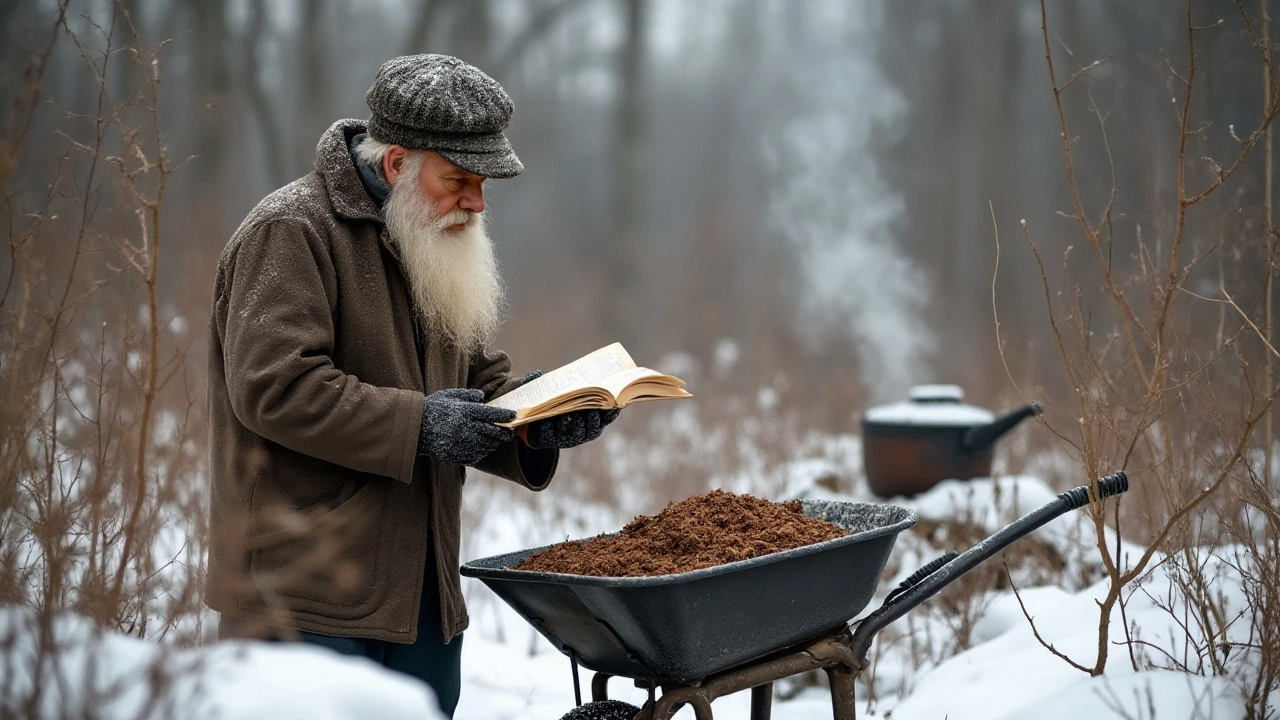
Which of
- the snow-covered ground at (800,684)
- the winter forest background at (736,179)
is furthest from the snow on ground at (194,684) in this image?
the winter forest background at (736,179)

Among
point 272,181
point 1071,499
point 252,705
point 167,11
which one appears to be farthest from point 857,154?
point 252,705

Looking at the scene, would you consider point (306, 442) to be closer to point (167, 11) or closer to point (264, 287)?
point (264, 287)

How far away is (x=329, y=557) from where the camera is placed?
2.22 m

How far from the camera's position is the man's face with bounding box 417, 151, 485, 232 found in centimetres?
241

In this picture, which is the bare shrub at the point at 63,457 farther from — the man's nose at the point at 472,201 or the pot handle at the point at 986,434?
the pot handle at the point at 986,434

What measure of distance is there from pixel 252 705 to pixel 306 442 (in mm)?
876

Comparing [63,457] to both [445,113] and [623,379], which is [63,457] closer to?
[445,113]

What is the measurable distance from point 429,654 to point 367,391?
735 mm

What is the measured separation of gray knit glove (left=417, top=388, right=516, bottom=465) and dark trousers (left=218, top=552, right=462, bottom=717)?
376 mm

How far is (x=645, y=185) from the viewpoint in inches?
450

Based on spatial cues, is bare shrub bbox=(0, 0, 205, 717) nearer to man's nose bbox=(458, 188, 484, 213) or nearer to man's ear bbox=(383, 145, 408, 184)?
man's ear bbox=(383, 145, 408, 184)

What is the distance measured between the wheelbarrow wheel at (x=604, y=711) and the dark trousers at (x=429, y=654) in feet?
1.20

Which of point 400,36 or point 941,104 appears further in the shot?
point 941,104

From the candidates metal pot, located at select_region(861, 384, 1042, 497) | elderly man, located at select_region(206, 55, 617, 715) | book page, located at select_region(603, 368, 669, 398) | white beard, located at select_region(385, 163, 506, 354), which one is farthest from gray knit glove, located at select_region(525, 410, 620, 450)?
metal pot, located at select_region(861, 384, 1042, 497)
